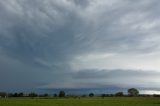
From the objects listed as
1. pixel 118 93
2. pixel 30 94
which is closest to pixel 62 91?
pixel 30 94

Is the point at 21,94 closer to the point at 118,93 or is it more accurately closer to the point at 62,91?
the point at 62,91

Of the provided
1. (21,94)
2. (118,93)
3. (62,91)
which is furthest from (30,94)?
(118,93)

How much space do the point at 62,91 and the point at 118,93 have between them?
3635 centimetres

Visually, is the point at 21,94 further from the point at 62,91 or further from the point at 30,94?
the point at 62,91

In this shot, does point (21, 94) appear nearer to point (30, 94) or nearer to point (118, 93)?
point (30, 94)

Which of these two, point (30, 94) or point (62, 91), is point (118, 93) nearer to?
point (62, 91)

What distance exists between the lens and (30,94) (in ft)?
656

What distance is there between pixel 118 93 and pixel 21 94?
207 feet

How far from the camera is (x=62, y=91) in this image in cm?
19812

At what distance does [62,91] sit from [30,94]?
21.1 meters

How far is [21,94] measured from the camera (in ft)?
653

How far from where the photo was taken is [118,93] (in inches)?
7844

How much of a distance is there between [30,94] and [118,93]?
188 feet
